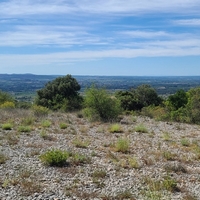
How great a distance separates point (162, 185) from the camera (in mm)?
8711

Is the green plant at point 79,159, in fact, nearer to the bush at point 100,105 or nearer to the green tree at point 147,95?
the bush at point 100,105

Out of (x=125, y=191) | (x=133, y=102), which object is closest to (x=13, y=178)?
(x=125, y=191)

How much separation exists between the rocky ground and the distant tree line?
765 centimetres

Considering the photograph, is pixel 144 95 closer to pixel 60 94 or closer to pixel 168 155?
pixel 60 94

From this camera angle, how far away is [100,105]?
25.0 metres

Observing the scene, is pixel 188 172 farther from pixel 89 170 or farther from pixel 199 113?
pixel 199 113

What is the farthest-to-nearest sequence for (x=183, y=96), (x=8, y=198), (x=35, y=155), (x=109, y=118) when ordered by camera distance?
(x=183, y=96)
(x=109, y=118)
(x=35, y=155)
(x=8, y=198)

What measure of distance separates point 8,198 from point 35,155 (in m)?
4.61

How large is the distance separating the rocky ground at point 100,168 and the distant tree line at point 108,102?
7654 millimetres

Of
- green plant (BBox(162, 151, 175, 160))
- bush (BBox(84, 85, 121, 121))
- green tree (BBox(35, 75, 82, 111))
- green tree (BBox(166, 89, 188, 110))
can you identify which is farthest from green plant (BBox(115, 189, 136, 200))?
green tree (BBox(35, 75, 82, 111))

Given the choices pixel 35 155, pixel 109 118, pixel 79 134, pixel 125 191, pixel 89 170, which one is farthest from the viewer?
pixel 109 118

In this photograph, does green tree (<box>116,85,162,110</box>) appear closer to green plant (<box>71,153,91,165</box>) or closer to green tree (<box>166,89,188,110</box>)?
green tree (<box>166,89,188,110</box>)

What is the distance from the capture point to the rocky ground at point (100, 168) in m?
8.16

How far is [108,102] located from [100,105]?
755 mm
